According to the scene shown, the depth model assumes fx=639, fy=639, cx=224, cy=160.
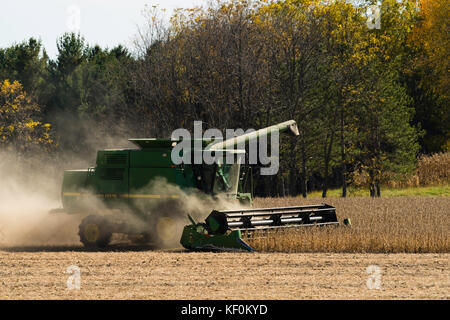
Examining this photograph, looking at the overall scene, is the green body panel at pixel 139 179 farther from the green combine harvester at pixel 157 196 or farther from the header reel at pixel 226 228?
the header reel at pixel 226 228

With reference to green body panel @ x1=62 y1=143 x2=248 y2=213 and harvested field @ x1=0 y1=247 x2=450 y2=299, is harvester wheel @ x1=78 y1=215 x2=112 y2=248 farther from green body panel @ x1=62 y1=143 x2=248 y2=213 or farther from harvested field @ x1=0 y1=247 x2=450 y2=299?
harvested field @ x1=0 y1=247 x2=450 y2=299

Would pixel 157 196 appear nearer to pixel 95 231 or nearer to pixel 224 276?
pixel 95 231

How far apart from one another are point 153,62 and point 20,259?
70.5 feet

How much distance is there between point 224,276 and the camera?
31.6 ft

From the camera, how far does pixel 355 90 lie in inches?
1248

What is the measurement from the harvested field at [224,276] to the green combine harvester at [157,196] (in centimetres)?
103

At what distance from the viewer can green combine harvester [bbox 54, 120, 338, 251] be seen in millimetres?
13352

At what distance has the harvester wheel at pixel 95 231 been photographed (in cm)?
1452

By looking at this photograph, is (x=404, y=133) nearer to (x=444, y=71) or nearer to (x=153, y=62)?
(x=444, y=71)

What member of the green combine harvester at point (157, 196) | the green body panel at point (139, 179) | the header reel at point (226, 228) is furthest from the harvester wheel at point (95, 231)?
the header reel at point (226, 228)

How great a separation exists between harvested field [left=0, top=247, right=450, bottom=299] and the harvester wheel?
1.70 meters

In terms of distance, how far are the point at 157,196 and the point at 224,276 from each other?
4700 mm

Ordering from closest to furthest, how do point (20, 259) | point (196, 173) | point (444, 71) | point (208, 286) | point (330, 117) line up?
point (208, 286), point (20, 259), point (196, 173), point (330, 117), point (444, 71)
